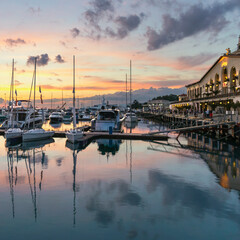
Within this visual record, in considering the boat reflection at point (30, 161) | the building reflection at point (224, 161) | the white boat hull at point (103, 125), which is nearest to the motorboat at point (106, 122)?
the white boat hull at point (103, 125)

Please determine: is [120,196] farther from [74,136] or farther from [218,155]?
[74,136]

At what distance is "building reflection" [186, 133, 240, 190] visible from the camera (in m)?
16.9

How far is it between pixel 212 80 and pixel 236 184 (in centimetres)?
5865

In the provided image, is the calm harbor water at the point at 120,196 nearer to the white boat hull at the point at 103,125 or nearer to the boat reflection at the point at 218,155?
the boat reflection at the point at 218,155

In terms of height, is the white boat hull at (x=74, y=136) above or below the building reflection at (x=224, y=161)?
above

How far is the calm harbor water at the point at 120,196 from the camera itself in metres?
10.1

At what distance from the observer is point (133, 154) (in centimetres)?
2669

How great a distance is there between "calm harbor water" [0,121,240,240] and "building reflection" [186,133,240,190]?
7 cm

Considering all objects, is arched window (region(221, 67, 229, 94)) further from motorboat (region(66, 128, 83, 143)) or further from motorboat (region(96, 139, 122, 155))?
motorboat (region(66, 128, 83, 143))

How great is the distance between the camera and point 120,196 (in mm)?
13828

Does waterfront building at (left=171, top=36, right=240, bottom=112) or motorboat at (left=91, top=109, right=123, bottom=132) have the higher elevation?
waterfront building at (left=171, top=36, right=240, bottom=112)

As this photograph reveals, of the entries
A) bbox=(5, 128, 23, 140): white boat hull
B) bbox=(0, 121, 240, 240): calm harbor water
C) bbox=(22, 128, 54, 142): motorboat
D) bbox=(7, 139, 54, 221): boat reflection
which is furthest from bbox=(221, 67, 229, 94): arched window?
bbox=(5, 128, 23, 140): white boat hull

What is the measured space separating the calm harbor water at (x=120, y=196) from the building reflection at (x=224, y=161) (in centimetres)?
7

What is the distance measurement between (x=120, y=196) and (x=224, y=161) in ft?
42.5
